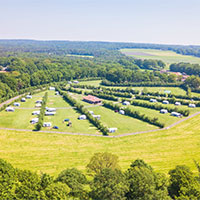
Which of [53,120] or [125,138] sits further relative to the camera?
[53,120]

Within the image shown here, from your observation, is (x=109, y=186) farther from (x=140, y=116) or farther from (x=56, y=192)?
(x=140, y=116)

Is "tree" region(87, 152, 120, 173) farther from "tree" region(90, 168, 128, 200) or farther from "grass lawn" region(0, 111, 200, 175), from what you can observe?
"grass lawn" region(0, 111, 200, 175)

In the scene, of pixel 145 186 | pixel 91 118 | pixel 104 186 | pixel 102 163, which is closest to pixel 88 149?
pixel 102 163

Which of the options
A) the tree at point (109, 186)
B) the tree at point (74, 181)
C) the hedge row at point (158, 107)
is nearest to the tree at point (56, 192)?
the tree at point (74, 181)

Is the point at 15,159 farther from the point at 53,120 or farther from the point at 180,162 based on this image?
the point at 180,162

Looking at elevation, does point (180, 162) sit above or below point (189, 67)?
below

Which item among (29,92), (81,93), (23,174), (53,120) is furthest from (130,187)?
(29,92)
